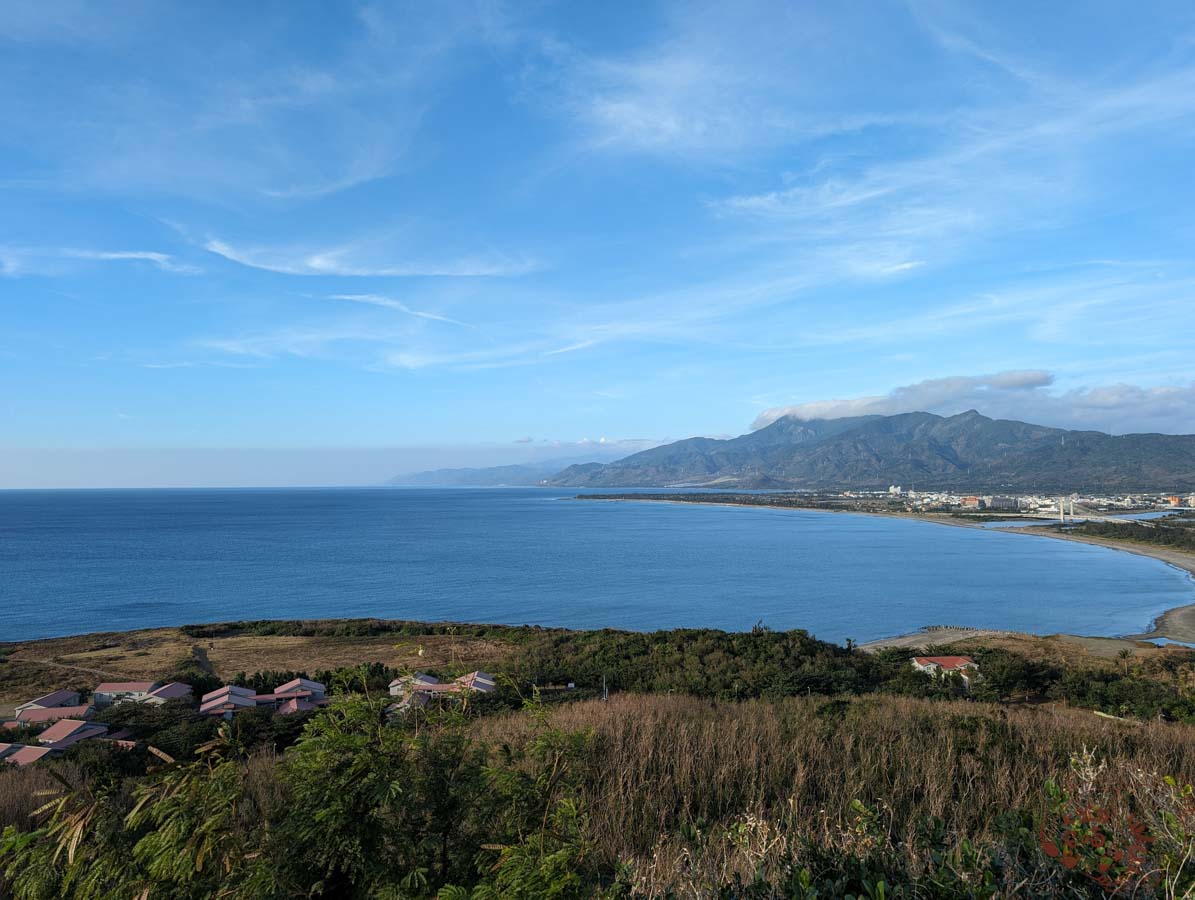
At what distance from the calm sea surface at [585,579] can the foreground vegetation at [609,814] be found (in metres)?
28.2

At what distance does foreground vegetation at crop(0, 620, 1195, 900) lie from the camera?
197 centimetres

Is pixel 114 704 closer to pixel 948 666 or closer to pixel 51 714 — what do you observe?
pixel 51 714

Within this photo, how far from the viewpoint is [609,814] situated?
3.83 meters

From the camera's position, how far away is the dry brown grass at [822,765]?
154 inches

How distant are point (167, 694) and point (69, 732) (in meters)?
3.94

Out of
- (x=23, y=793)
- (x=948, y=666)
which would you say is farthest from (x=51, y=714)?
(x=948, y=666)

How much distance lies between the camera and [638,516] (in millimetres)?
120500

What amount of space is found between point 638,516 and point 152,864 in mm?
119434

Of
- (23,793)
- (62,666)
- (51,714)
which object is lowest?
(62,666)

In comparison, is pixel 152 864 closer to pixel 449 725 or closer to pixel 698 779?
pixel 449 725

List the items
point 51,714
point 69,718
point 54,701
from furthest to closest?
point 54,701, point 51,714, point 69,718

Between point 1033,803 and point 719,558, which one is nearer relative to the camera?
point 1033,803

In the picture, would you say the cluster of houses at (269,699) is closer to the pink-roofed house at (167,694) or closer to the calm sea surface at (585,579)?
the pink-roofed house at (167,694)

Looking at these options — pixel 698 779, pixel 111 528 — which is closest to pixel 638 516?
pixel 111 528
